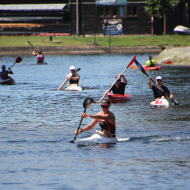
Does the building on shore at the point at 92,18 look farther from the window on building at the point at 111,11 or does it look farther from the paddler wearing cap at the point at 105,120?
the paddler wearing cap at the point at 105,120

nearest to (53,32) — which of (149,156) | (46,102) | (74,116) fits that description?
(46,102)

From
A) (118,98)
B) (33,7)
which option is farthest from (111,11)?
(118,98)

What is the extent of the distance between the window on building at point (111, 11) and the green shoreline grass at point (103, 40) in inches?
233

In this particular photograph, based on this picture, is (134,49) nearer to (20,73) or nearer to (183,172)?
(20,73)

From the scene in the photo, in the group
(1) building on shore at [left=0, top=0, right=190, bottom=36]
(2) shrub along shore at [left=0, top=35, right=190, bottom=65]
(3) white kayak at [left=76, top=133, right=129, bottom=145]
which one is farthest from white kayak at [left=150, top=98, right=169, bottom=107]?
(1) building on shore at [left=0, top=0, right=190, bottom=36]

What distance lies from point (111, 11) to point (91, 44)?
11.0 metres

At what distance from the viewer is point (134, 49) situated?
5900 centimetres

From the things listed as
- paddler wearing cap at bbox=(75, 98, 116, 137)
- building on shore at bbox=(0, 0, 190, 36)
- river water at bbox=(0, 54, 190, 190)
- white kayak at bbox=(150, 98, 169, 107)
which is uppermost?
building on shore at bbox=(0, 0, 190, 36)

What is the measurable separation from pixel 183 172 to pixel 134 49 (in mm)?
47986

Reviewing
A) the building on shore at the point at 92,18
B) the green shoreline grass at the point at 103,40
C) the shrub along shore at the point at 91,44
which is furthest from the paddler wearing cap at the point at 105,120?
the building on shore at the point at 92,18

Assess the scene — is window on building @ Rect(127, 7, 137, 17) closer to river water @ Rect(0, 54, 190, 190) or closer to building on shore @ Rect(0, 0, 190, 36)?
building on shore @ Rect(0, 0, 190, 36)

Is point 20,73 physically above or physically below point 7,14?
below

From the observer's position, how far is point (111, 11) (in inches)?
2689

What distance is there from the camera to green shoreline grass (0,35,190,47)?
58.6 m
